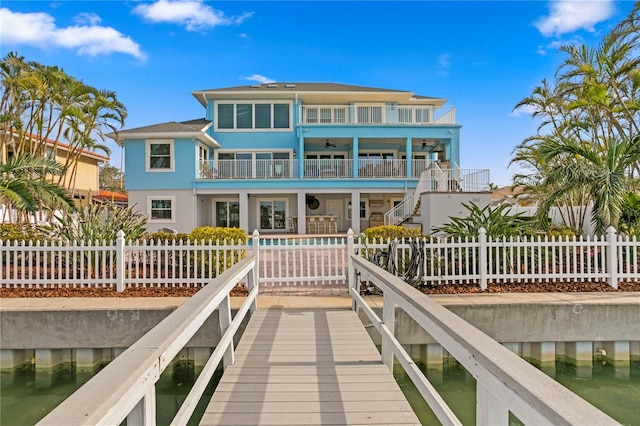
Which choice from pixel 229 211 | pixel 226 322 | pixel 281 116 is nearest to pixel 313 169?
pixel 281 116

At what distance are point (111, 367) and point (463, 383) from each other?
16.8 feet

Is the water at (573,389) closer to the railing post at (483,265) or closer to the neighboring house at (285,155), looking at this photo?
the railing post at (483,265)

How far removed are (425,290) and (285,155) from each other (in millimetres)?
16484

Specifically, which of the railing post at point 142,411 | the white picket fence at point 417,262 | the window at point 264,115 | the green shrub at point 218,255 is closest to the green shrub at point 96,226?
the white picket fence at point 417,262

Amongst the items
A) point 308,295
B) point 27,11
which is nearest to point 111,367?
point 308,295

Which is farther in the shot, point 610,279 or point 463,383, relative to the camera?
point 610,279

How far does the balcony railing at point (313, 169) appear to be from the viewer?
20.9 metres

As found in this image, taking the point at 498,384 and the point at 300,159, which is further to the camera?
the point at 300,159

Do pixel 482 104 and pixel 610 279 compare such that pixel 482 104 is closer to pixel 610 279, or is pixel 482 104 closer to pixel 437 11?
pixel 437 11

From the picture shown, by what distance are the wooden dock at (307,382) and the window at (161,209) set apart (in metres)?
16.5

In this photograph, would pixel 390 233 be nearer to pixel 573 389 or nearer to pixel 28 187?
pixel 573 389

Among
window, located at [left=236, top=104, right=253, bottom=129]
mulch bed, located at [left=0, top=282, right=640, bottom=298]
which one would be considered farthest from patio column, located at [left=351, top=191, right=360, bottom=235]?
mulch bed, located at [left=0, top=282, right=640, bottom=298]

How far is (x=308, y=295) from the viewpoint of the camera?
7.48m

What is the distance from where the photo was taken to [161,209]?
20234mm
